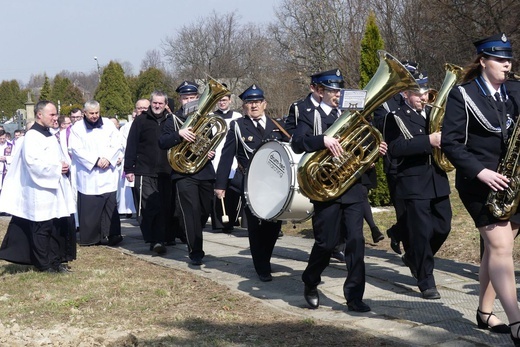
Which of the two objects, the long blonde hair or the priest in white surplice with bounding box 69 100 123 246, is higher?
the long blonde hair

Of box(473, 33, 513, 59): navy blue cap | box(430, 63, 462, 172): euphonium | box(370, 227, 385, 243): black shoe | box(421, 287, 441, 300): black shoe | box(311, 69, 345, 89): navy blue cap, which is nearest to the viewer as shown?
box(473, 33, 513, 59): navy blue cap

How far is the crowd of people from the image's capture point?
560cm

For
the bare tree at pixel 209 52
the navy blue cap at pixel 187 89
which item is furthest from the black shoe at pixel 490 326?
the bare tree at pixel 209 52

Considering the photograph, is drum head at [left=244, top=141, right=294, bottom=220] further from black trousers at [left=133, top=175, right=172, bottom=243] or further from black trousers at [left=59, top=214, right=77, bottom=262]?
black trousers at [left=133, top=175, right=172, bottom=243]

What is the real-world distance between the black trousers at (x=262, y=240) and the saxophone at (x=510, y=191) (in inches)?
133

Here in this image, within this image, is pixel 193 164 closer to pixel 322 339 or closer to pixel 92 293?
pixel 92 293

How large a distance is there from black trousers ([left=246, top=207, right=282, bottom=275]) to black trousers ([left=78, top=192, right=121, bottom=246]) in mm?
3895

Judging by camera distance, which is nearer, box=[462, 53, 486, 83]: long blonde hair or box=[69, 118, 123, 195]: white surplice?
box=[462, 53, 486, 83]: long blonde hair

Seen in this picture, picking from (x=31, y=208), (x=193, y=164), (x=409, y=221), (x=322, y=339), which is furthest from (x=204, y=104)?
(x=322, y=339)

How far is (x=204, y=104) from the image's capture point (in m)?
9.51

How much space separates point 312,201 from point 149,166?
4.89 m

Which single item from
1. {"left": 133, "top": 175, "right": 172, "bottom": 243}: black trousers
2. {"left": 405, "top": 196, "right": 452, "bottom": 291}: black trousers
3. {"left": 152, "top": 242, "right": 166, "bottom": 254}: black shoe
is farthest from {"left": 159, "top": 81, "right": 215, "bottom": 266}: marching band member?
{"left": 405, "top": 196, "right": 452, "bottom": 291}: black trousers

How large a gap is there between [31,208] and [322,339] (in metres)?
4.44

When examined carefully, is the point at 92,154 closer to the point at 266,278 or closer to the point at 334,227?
the point at 266,278
